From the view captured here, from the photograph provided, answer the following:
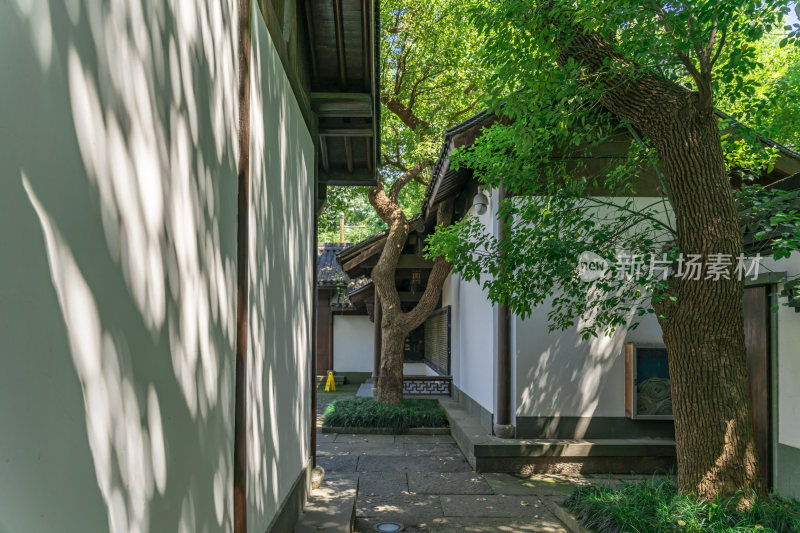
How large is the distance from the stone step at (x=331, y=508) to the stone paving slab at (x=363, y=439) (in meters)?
3.41

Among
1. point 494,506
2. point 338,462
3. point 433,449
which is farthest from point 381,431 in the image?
point 494,506

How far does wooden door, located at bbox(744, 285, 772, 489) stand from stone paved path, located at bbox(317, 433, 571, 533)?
6.67 ft

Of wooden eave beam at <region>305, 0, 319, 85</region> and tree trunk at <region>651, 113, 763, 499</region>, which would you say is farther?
wooden eave beam at <region>305, 0, 319, 85</region>

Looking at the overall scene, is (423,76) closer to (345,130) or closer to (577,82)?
(345,130)

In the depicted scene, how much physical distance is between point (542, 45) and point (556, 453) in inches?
189

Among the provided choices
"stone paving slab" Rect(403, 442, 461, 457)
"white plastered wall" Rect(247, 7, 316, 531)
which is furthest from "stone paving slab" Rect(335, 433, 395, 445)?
"white plastered wall" Rect(247, 7, 316, 531)

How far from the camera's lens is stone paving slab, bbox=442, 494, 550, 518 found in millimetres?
5816

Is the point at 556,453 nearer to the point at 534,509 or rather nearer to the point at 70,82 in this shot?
the point at 534,509

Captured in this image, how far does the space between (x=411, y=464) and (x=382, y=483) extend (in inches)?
39.1

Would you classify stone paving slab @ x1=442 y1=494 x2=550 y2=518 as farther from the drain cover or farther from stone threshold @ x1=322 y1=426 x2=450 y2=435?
stone threshold @ x1=322 y1=426 x2=450 y2=435

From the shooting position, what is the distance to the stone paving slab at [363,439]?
949 cm

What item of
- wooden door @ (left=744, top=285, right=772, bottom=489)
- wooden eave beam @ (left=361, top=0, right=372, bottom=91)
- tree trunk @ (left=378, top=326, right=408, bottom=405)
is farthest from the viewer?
tree trunk @ (left=378, top=326, right=408, bottom=405)

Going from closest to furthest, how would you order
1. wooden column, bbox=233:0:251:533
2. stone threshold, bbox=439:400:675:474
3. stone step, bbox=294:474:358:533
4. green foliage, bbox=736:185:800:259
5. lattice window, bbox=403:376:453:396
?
1. wooden column, bbox=233:0:251:533
2. green foliage, bbox=736:185:800:259
3. stone step, bbox=294:474:358:533
4. stone threshold, bbox=439:400:675:474
5. lattice window, bbox=403:376:453:396

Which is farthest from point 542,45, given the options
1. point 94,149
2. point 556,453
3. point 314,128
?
point 556,453
